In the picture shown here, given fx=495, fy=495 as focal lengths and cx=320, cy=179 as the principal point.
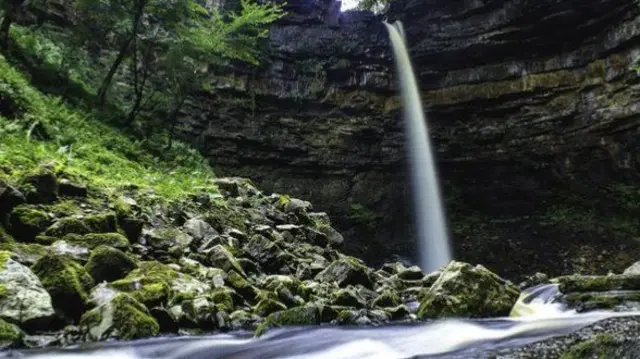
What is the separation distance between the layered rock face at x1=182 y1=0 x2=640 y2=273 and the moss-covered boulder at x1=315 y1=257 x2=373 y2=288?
46.3 feet

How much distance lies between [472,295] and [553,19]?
Result: 18333 millimetres

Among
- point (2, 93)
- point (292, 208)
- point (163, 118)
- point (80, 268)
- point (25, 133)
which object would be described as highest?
point (163, 118)

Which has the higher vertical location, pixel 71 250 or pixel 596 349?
pixel 71 250

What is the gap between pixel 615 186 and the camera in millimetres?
21062

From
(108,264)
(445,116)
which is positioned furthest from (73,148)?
(445,116)

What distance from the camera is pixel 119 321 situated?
4867 mm

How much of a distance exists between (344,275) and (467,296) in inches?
82.5

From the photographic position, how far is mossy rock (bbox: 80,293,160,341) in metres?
4.79

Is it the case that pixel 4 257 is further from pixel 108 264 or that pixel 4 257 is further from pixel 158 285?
pixel 158 285

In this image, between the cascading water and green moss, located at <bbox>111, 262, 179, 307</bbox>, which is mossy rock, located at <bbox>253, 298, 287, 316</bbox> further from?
the cascading water

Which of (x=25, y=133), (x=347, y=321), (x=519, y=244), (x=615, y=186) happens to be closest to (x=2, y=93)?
(x=25, y=133)

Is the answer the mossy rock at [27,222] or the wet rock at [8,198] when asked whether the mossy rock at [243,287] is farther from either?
the wet rock at [8,198]

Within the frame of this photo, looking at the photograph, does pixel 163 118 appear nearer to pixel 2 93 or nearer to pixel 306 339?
pixel 2 93

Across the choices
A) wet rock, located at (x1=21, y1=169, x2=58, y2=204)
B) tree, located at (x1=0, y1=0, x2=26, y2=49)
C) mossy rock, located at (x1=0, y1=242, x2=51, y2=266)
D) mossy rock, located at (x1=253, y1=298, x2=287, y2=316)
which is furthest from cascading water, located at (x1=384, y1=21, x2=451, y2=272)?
mossy rock, located at (x1=0, y1=242, x2=51, y2=266)
